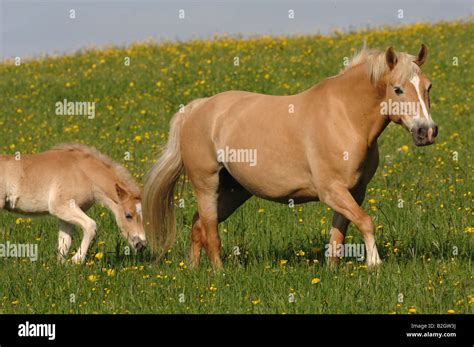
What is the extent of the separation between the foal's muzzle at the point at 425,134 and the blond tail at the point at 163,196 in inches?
132

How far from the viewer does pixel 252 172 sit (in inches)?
369

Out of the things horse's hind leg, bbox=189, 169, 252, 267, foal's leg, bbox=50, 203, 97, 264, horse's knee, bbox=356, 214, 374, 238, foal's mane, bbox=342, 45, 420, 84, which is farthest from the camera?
horse's hind leg, bbox=189, 169, 252, 267

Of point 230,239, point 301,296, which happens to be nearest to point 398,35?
point 230,239

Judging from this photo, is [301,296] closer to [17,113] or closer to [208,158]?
[208,158]

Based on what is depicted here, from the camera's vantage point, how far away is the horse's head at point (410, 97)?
824 centimetres

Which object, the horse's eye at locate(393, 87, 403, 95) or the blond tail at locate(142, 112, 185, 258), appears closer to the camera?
the horse's eye at locate(393, 87, 403, 95)

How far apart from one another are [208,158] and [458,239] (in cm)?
313

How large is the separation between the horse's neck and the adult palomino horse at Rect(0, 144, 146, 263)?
303 centimetres

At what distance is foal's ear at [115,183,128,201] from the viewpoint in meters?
10.4
